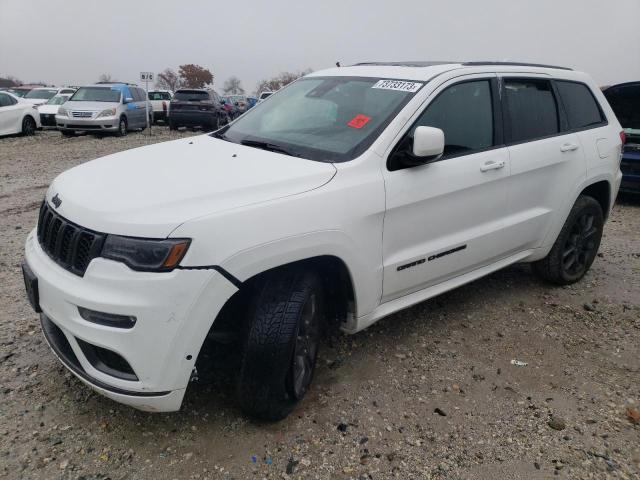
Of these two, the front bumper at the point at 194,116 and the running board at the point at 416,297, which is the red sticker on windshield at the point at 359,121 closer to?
the running board at the point at 416,297

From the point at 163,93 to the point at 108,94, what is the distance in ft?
27.1

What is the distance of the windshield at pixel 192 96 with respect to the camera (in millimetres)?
18969

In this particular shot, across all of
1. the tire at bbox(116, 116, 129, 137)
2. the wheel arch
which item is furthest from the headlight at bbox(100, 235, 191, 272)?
the tire at bbox(116, 116, 129, 137)

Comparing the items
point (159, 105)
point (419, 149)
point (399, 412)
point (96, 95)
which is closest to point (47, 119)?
point (96, 95)

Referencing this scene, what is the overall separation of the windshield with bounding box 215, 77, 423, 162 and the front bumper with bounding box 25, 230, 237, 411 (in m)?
1.07

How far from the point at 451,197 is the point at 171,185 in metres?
1.62

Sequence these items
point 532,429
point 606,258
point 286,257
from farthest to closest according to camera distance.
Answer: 1. point 606,258
2. point 532,429
3. point 286,257

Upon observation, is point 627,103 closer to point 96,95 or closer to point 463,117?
point 463,117

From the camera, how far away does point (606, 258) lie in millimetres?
5406

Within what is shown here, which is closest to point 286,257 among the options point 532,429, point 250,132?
point 250,132

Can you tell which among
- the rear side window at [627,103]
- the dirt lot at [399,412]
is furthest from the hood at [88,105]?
the rear side window at [627,103]

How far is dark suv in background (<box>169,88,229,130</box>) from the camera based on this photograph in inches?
739

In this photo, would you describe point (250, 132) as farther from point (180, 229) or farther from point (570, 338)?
point (570, 338)

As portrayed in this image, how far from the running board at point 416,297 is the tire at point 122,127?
1485 cm
